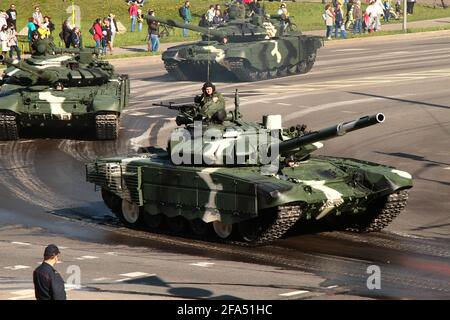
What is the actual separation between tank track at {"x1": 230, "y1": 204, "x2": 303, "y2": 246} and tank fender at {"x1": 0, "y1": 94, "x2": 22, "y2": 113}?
14.0 meters

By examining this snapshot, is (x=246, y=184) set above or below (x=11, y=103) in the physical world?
above

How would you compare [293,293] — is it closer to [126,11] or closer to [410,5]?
[126,11]

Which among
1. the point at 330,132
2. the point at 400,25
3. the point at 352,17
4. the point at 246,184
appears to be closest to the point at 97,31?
the point at 352,17

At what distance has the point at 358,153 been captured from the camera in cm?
3325

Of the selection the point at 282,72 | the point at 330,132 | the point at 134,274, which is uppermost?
the point at 330,132

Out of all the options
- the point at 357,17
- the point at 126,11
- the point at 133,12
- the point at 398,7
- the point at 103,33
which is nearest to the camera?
the point at 103,33

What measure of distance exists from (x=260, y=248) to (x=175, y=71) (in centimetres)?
2674

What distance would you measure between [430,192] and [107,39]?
30154 mm

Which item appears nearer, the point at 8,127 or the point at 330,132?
the point at 330,132

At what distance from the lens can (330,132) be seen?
70.5 ft

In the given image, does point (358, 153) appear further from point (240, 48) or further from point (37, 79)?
point (240, 48)

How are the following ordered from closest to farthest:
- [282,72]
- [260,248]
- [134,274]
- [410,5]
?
[134,274]
[260,248]
[282,72]
[410,5]

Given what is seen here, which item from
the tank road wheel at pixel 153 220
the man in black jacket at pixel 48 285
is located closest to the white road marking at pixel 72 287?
the man in black jacket at pixel 48 285
